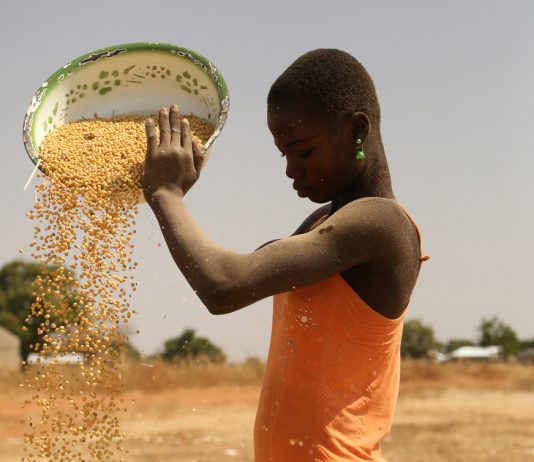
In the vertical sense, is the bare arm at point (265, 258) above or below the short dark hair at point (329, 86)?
below

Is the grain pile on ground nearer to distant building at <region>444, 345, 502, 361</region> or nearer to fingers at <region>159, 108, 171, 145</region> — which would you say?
fingers at <region>159, 108, 171, 145</region>

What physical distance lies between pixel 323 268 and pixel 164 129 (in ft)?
1.93

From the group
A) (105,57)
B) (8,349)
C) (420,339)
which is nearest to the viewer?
(105,57)

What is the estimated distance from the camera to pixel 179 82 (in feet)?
10.2

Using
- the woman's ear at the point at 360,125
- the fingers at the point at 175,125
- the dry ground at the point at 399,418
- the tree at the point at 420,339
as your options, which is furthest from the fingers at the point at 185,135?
the tree at the point at 420,339

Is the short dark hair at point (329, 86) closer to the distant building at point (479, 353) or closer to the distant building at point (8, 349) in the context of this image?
the distant building at point (8, 349)

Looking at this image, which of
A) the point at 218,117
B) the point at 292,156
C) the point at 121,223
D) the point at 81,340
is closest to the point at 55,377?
the point at 81,340

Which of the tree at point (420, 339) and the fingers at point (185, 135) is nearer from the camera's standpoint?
the fingers at point (185, 135)

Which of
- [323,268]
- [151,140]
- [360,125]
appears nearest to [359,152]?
[360,125]

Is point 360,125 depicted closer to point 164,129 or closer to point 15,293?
point 164,129

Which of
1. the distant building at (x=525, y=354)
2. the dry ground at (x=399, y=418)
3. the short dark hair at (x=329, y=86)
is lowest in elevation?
the dry ground at (x=399, y=418)

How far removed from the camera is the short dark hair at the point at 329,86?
224 centimetres

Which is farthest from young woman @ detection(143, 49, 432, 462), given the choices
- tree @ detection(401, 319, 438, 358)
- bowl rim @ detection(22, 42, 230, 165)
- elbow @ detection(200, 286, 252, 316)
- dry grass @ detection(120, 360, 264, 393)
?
tree @ detection(401, 319, 438, 358)

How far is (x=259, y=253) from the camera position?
6.91ft
